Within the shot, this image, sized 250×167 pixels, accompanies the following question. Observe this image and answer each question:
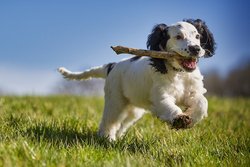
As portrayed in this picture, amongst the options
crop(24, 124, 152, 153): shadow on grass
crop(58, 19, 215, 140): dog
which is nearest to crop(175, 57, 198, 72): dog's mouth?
crop(58, 19, 215, 140): dog

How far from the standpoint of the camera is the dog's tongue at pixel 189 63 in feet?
18.7

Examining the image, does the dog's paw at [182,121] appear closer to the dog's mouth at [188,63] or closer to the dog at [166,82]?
the dog at [166,82]

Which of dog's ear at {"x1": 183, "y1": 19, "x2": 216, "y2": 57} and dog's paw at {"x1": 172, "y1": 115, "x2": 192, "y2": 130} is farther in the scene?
dog's ear at {"x1": 183, "y1": 19, "x2": 216, "y2": 57}

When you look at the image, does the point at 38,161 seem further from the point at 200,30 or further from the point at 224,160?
the point at 200,30

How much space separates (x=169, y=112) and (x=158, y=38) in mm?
1110

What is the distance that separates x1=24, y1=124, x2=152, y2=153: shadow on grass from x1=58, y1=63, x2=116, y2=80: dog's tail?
1.26 meters

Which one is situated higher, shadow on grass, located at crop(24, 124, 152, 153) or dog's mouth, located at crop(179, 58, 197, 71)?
dog's mouth, located at crop(179, 58, 197, 71)

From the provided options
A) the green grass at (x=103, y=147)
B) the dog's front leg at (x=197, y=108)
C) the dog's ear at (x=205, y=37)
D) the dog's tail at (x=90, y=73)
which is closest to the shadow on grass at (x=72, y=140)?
the green grass at (x=103, y=147)

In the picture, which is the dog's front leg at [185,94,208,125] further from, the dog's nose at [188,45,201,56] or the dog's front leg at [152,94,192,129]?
the dog's nose at [188,45,201,56]

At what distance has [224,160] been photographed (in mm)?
4883

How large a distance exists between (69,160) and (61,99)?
308 inches

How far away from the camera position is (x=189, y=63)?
5.73 metres

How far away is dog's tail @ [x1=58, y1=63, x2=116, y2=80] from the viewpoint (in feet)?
24.3

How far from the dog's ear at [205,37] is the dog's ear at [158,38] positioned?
0.37m
